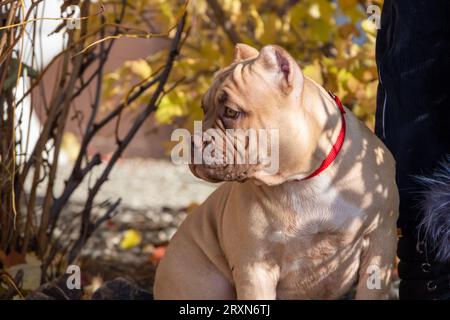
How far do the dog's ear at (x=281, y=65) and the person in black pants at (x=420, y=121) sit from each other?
434mm

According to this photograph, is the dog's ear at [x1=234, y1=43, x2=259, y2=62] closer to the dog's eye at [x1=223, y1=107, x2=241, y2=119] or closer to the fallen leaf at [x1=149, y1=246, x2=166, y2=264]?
the dog's eye at [x1=223, y1=107, x2=241, y2=119]

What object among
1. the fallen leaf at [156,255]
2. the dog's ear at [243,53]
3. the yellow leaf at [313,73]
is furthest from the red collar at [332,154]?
the fallen leaf at [156,255]

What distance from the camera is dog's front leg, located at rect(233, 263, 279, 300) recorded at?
1.76 m

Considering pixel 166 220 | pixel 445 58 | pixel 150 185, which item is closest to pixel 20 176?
pixel 445 58

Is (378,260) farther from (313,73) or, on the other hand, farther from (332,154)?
(313,73)

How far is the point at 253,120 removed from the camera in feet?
5.32

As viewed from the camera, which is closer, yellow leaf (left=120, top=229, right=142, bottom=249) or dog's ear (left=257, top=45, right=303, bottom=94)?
dog's ear (left=257, top=45, right=303, bottom=94)

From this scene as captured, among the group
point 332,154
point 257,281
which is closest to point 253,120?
point 332,154

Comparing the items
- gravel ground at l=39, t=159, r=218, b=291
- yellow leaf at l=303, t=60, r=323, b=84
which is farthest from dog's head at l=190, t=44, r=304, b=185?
yellow leaf at l=303, t=60, r=323, b=84

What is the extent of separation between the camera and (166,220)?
4.06 metres

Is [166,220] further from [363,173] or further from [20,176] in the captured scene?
[363,173]

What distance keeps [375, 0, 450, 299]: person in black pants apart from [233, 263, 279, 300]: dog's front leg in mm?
387

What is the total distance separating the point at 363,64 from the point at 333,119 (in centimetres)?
106

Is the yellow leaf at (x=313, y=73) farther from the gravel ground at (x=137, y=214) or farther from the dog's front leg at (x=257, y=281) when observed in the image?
the dog's front leg at (x=257, y=281)
